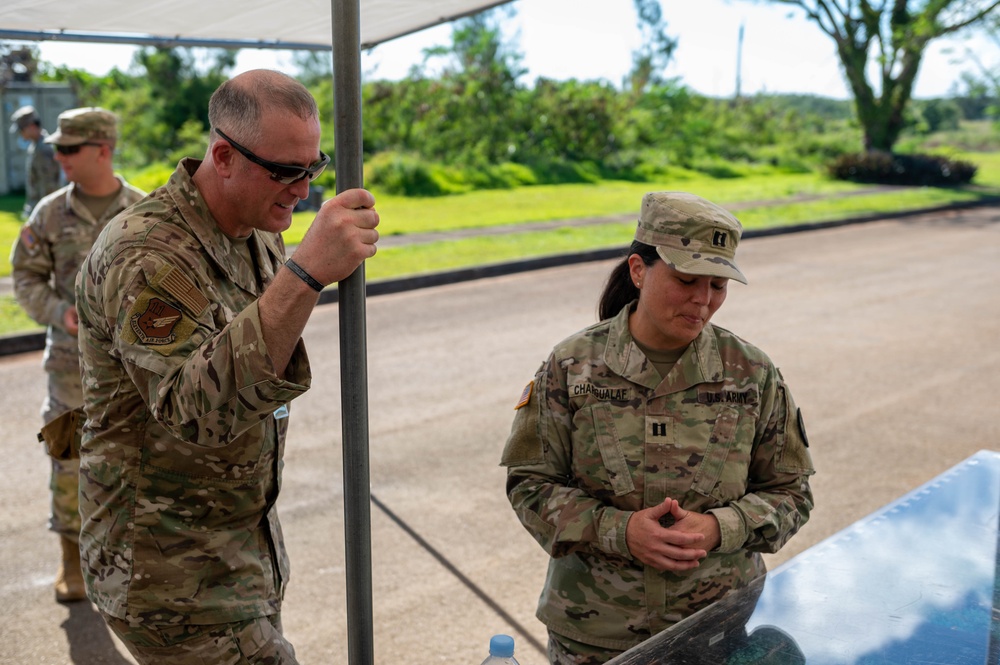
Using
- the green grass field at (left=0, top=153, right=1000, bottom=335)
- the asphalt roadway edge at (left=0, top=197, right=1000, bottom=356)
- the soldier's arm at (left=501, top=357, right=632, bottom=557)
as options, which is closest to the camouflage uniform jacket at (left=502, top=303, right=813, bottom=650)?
the soldier's arm at (left=501, top=357, right=632, bottom=557)

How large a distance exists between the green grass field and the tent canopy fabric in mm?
5519

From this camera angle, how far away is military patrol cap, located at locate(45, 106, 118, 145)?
4.31 metres

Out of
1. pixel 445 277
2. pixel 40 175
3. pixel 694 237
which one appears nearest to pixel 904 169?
pixel 445 277

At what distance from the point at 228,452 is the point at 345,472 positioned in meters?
0.40

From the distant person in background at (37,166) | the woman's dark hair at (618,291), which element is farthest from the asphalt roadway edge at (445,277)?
the woman's dark hair at (618,291)

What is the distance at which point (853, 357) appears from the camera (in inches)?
328

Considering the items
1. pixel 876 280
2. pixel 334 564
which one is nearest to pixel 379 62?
pixel 876 280

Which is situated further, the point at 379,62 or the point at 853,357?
the point at 379,62

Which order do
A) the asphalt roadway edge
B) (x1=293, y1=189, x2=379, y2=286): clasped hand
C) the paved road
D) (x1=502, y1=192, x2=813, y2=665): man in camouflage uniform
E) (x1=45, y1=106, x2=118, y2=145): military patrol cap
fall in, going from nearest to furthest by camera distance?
(x1=293, y1=189, x2=379, y2=286): clasped hand
(x1=502, y1=192, x2=813, y2=665): man in camouflage uniform
the paved road
(x1=45, y1=106, x2=118, y2=145): military patrol cap
the asphalt roadway edge

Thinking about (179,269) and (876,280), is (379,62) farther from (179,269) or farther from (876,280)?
(179,269)

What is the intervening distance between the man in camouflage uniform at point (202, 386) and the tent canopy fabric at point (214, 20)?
1099 mm

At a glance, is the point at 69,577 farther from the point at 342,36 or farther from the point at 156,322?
the point at 342,36

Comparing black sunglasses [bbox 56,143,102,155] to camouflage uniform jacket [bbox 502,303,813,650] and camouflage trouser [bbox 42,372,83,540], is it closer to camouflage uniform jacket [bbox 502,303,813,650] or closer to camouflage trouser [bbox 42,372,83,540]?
camouflage trouser [bbox 42,372,83,540]

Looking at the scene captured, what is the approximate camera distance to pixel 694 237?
2295 millimetres
